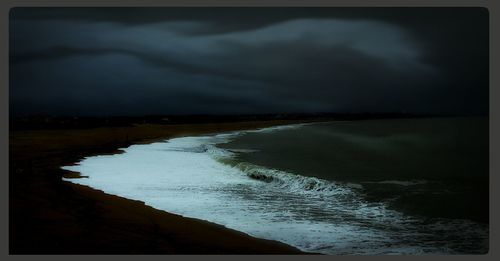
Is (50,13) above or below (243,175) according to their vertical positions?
above

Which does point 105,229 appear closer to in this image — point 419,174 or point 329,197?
point 329,197

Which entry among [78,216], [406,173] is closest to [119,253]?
[78,216]

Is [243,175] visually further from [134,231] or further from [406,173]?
[134,231]

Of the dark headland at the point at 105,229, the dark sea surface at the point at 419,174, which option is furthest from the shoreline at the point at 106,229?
the dark sea surface at the point at 419,174

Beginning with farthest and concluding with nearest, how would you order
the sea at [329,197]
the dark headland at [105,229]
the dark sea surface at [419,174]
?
the dark sea surface at [419,174] → the sea at [329,197] → the dark headland at [105,229]

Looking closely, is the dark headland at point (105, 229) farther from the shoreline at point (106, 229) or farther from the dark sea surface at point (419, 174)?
the dark sea surface at point (419, 174)

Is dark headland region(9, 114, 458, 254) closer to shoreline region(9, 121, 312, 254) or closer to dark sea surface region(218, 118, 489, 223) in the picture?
shoreline region(9, 121, 312, 254)

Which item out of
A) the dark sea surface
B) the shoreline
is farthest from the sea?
the shoreline

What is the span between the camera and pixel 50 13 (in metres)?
7.52

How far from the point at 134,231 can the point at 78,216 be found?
1185 millimetres

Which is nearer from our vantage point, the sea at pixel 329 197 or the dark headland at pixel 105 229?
the dark headland at pixel 105 229

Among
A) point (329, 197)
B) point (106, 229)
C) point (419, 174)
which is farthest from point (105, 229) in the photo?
point (419, 174)

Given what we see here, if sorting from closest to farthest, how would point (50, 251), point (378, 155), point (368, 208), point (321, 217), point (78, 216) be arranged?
point (50, 251)
point (78, 216)
point (321, 217)
point (368, 208)
point (378, 155)

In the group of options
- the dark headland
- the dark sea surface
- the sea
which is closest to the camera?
the dark headland
